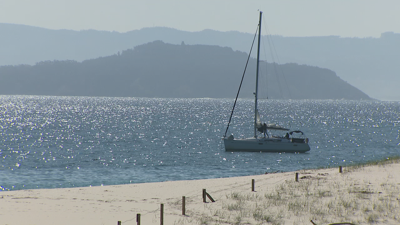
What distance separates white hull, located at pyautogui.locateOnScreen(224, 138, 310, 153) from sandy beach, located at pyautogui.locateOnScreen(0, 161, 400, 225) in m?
27.3

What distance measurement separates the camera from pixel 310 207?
21.9 m

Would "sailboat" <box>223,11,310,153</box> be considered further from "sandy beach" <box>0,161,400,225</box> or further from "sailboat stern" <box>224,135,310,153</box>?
"sandy beach" <box>0,161,400,225</box>

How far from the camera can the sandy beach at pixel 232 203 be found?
20844 mm

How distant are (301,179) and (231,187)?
15.2ft

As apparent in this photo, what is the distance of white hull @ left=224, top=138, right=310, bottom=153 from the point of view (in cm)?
5850

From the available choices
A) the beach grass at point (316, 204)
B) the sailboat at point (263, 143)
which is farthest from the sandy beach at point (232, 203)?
the sailboat at point (263, 143)

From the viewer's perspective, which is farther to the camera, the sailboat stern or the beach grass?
the sailboat stern

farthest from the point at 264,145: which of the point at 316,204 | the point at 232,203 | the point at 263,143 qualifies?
the point at 316,204

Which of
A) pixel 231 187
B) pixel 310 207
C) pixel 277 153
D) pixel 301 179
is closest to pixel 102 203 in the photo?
pixel 231 187

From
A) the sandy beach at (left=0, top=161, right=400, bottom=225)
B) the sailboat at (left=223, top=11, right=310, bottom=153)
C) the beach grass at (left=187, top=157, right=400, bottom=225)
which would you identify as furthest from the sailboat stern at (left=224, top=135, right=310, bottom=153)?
the beach grass at (left=187, top=157, right=400, bottom=225)

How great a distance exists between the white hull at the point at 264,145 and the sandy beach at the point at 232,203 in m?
27.3

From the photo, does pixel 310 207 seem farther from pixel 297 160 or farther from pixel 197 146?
pixel 197 146

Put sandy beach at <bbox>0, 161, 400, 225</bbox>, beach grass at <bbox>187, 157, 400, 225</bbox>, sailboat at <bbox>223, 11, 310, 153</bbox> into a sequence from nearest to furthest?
beach grass at <bbox>187, 157, 400, 225</bbox> → sandy beach at <bbox>0, 161, 400, 225</bbox> → sailboat at <bbox>223, 11, 310, 153</bbox>

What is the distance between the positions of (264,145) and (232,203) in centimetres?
3561
